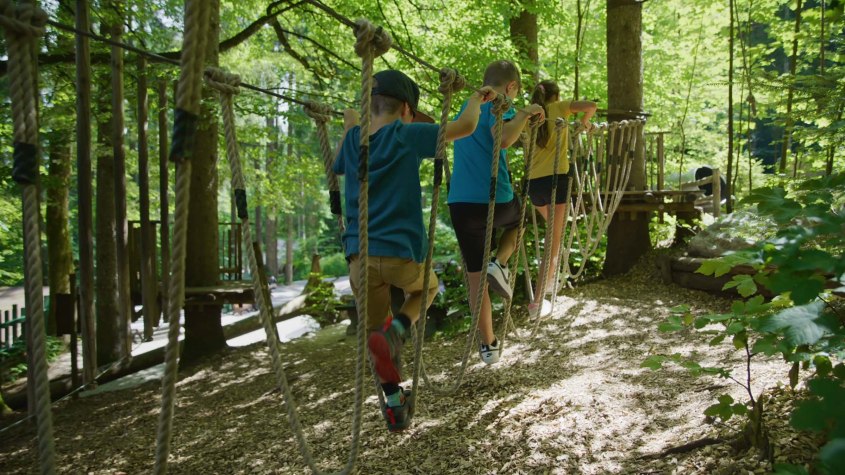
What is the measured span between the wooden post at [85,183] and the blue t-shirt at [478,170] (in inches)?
119

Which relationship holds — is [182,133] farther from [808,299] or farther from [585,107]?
[585,107]

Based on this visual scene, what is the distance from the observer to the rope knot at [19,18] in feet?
3.46

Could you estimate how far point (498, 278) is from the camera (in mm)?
2910

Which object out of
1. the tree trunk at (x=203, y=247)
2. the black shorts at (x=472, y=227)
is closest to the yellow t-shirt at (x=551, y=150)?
the black shorts at (x=472, y=227)

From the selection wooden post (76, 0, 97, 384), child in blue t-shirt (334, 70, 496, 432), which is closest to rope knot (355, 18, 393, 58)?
child in blue t-shirt (334, 70, 496, 432)

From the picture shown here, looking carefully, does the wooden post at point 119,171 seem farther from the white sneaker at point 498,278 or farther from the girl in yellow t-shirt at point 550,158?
the white sneaker at point 498,278

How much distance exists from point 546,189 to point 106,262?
5834 millimetres

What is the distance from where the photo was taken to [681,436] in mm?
2705

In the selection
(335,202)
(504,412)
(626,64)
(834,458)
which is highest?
(626,64)

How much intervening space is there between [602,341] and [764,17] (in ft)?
17.4

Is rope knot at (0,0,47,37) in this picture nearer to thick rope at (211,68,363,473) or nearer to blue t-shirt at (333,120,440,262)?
thick rope at (211,68,363,473)

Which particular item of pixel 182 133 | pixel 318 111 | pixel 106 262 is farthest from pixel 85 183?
pixel 182 133

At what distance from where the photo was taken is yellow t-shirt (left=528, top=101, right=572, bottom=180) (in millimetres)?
3436

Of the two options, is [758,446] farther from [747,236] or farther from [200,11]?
[200,11]
